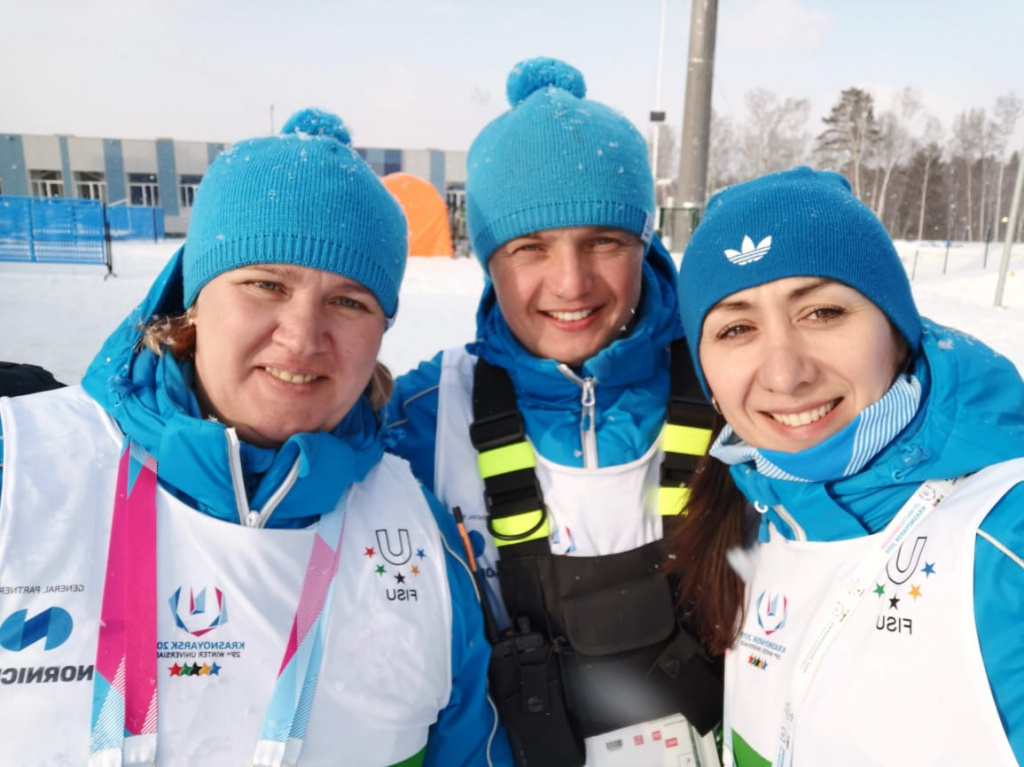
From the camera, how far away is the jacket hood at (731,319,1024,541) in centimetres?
155

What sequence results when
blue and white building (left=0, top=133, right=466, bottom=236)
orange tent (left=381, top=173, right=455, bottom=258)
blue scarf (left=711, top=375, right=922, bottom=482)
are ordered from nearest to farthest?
1. blue scarf (left=711, top=375, right=922, bottom=482)
2. orange tent (left=381, top=173, right=455, bottom=258)
3. blue and white building (left=0, top=133, right=466, bottom=236)

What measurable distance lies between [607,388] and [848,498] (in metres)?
0.84

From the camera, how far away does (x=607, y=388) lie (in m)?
2.37

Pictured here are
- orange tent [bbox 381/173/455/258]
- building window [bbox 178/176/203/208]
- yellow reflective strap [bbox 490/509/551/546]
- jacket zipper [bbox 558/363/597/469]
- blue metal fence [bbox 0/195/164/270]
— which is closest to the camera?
yellow reflective strap [bbox 490/509/551/546]

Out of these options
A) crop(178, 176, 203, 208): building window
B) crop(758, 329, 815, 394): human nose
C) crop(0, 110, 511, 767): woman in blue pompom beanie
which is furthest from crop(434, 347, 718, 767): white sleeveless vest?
crop(178, 176, 203, 208): building window

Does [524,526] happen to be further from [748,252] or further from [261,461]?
[748,252]

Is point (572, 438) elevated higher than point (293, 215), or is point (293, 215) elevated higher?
point (293, 215)

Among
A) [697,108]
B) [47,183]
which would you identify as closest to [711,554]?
[697,108]


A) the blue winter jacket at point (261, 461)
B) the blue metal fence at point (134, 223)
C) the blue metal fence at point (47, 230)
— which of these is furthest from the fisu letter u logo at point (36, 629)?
the blue metal fence at point (134, 223)

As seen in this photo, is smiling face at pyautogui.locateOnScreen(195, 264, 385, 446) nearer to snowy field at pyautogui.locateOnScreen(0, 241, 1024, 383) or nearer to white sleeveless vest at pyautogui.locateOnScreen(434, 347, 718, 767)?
white sleeveless vest at pyautogui.locateOnScreen(434, 347, 718, 767)

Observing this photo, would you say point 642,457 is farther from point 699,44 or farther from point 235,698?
point 699,44

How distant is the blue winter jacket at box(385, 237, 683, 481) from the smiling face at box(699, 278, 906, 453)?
0.50m

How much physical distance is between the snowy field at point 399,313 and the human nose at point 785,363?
5.73 m

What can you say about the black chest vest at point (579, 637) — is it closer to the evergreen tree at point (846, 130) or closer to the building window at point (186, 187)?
the building window at point (186, 187)
